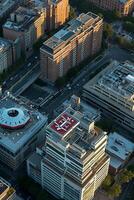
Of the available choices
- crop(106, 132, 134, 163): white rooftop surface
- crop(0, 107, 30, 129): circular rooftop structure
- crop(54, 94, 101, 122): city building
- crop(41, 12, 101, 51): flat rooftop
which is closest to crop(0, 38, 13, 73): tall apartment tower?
crop(41, 12, 101, 51): flat rooftop

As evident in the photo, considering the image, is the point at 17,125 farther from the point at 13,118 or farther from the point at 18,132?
the point at 13,118

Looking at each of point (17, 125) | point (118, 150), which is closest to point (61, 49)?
point (17, 125)

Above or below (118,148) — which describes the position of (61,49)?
above

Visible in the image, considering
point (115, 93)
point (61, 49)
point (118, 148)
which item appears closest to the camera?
point (118, 148)

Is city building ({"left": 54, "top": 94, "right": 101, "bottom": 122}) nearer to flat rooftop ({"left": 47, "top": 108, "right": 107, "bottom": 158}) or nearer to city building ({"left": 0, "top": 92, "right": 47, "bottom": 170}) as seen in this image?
city building ({"left": 0, "top": 92, "right": 47, "bottom": 170})

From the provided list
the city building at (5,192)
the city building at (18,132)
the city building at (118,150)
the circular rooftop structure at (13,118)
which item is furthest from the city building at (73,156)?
the circular rooftop structure at (13,118)
